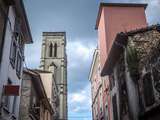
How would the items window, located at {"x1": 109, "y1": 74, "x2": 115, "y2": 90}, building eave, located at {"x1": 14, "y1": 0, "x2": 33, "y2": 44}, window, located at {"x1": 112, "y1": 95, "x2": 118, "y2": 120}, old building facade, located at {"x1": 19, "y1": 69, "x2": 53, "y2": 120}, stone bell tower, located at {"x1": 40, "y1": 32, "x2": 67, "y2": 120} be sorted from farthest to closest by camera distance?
stone bell tower, located at {"x1": 40, "y1": 32, "x2": 67, "y2": 120} < window, located at {"x1": 109, "y1": 74, "x2": 115, "y2": 90} < old building facade, located at {"x1": 19, "y1": 69, "x2": 53, "y2": 120} < window, located at {"x1": 112, "y1": 95, "x2": 118, "y2": 120} < building eave, located at {"x1": 14, "y1": 0, "x2": 33, "y2": 44}

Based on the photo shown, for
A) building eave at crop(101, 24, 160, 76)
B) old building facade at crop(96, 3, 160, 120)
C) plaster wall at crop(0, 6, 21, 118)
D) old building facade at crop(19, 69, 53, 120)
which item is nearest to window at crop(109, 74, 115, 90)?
old building facade at crop(96, 3, 160, 120)

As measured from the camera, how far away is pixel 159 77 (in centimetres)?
1372

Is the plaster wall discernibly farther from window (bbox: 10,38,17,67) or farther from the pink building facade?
the pink building facade

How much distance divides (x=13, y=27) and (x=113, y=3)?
48.8 ft

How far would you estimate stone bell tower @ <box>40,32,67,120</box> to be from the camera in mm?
65250

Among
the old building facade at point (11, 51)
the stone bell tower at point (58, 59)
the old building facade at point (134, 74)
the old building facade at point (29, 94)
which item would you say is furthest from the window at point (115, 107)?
the stone bell tower at point (58, 59)

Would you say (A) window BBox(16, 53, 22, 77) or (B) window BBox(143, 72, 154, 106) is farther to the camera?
(A) window BBox(16, 53, 22, 77)

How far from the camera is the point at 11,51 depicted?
1586 centimetres

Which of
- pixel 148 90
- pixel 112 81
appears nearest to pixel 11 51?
pixel 148 90

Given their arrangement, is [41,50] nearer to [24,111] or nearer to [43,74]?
[43,74]

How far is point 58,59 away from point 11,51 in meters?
57.0

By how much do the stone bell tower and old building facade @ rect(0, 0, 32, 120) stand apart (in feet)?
150

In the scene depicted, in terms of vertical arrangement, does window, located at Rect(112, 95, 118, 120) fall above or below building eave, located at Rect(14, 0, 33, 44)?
below

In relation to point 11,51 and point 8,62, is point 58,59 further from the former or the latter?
point 8,62
